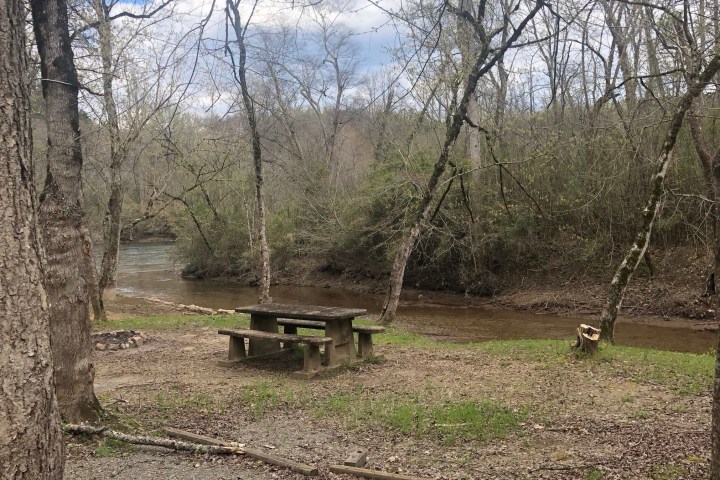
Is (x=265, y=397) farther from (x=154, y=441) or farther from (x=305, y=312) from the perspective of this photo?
(x=154, y=441)

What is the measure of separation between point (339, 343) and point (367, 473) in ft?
14.0

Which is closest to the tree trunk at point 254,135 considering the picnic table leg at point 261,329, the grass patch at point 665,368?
the picnic table leg at point 261,329

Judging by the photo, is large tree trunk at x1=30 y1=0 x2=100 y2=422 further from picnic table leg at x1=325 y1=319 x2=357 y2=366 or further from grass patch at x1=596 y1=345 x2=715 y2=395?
grass patch at x1=596 y1=345 x2=715 y2=395

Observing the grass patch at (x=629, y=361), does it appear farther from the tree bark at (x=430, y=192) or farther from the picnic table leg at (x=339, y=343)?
the picnic table leg at (x=339, y=343)

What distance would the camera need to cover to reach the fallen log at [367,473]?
171 inches

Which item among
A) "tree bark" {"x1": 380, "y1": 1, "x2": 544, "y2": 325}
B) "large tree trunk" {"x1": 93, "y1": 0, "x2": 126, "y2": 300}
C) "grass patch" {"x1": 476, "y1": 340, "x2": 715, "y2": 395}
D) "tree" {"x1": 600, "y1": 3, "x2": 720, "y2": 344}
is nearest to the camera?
"grass patch" {"x1": 476, "y1": 340, "x2": 715, "y2": 395}

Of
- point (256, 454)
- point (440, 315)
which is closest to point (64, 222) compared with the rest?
point (256, 454)

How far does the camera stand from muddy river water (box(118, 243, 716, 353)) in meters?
16.0

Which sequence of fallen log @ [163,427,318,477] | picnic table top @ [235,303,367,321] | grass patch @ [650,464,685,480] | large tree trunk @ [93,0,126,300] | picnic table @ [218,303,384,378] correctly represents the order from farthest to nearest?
large tree trunk @ [93,0,126,300]
picnic table top @ [235,303,367,321]
picnic table @ [218,303,384,378]
fallen log @ [163,427,318,477]
grass patch @ [650,464,685,480]

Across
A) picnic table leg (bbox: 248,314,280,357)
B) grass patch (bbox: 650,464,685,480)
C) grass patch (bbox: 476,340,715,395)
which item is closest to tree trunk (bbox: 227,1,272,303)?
picnic table leg (bbox: 248,314,280,357)

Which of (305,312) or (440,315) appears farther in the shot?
(440,315)

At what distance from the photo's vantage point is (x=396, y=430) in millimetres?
5758

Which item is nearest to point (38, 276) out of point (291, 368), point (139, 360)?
point (291, 368)

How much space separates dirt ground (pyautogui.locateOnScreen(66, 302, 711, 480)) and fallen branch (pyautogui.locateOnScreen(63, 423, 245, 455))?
2.9 inches
